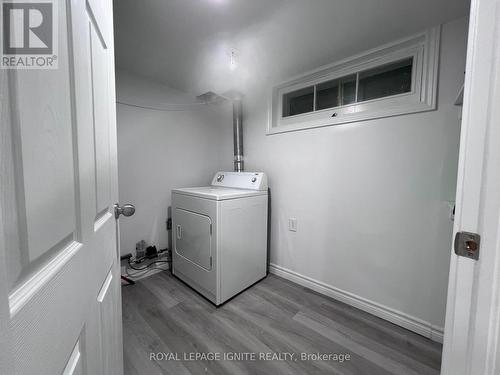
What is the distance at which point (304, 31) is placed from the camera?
4.57ft

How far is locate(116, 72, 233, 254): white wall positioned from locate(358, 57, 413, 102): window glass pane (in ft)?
5.24

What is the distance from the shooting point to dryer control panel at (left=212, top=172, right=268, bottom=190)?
6.81ft

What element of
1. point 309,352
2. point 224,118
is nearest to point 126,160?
point 224,118

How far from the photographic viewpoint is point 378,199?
1.59m

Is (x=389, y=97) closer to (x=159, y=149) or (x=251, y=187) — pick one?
(x=251, y=187)

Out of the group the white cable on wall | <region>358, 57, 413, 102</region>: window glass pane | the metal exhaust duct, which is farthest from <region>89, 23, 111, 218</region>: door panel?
<region>358, 57, 413, 102</region>: window glass pane

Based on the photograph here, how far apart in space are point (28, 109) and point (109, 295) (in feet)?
2.33

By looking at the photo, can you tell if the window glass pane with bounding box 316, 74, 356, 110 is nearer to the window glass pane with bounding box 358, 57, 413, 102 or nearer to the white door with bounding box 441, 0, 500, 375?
the window glass pane with bounding box 358, 57, 413, 102

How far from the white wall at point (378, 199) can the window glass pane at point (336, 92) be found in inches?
10.9

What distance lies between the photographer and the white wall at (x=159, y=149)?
2.08 metres

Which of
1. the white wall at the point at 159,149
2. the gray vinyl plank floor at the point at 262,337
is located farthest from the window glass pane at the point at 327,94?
the gray vinyl plank floor at the point at 262,337

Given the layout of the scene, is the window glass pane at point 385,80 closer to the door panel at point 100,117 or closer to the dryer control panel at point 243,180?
the dryer control panel at point 243,180

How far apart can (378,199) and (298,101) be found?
1.27 metres

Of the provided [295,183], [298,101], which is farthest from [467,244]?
[298,101]
